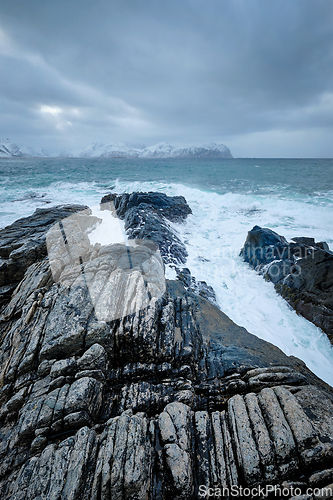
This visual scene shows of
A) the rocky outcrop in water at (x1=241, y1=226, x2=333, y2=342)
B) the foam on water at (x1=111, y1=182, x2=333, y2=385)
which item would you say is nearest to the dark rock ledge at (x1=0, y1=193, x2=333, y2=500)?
the foam on water at (x1=111, y1=182, x2=333, y2=385)

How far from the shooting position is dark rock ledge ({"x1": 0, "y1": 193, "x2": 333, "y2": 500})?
11.1ft

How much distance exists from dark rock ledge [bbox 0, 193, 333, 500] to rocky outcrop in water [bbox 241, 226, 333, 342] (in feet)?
10.3

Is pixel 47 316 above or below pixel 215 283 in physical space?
above

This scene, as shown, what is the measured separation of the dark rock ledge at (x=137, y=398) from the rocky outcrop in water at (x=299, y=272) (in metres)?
3.15

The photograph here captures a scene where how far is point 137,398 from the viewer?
179 inches

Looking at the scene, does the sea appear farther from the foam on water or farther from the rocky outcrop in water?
the rocky outcrop in water

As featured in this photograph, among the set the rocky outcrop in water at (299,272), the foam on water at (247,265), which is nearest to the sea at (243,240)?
the foam on water at (247,265)

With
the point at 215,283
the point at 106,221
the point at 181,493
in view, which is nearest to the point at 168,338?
the point at 181,493

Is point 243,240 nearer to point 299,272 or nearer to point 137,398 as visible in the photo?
point 299,272

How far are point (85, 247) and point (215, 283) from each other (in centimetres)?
631

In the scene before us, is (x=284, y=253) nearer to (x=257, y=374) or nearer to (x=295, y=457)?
(x=257, y=374)

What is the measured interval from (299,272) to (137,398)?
345 inches

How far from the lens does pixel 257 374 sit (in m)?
5.11

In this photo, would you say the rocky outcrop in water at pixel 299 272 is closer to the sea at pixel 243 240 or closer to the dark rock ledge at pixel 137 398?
the sea at pixel 243 240
